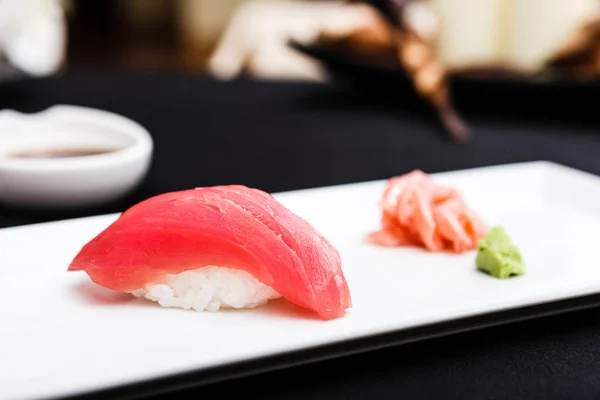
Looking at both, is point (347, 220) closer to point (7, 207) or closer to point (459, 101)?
point (7, 207)

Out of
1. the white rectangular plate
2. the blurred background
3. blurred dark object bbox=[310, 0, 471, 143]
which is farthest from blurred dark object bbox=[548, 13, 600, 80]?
the white rectangular plate

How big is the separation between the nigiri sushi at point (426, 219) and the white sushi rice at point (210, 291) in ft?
0.92

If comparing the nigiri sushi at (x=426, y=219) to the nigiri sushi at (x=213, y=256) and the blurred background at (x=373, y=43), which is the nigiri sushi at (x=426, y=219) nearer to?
the nigiri sushi at (x=213, y=256)

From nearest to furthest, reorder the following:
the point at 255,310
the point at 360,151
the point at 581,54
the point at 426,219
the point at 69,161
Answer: the point at 255,310, the point at 426,219, the point at 69,161, the point at 360,151, the point at 581,54

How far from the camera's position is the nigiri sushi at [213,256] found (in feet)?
2.61

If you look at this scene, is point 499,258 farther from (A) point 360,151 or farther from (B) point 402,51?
(B) point 402,51

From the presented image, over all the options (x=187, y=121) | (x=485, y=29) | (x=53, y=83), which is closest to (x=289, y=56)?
(x=485, y=29)

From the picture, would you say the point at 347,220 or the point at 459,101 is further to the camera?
the point at 459,101

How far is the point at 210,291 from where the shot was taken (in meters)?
0.80

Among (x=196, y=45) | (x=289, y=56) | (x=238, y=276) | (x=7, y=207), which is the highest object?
(x=238, y=276)

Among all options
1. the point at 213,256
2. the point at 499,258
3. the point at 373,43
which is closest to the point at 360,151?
the point at 373,43

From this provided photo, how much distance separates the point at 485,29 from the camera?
143 inches

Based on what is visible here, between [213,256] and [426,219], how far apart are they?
13.5 inches

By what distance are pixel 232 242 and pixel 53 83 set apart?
1694 millimetres
